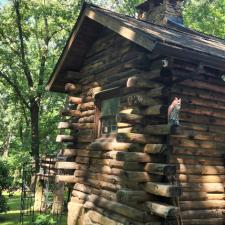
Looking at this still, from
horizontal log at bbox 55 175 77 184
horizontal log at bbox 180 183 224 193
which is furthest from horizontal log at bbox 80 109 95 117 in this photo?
horizontal log at bbox 180 183 224 193

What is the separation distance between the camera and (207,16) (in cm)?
2948

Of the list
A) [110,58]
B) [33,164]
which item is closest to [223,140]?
[110,58]

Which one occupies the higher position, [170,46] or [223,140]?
[170,46]

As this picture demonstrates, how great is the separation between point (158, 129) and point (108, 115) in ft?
9.25

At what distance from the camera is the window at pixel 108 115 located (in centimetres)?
966

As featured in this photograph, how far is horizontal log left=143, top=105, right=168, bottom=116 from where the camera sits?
286 inches

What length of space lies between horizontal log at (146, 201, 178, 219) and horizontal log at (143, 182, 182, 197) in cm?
23

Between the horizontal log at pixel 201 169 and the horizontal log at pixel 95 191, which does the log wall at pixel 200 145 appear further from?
the horizontal log at pixel 95 191

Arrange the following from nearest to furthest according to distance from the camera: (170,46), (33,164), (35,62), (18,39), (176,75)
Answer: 1. (170,46)
2. (176,75)
3. (33,164)
4. (18,39)
5. (35,62)

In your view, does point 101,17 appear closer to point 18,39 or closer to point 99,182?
point 99,182

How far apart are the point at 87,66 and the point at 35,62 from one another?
1606 cm

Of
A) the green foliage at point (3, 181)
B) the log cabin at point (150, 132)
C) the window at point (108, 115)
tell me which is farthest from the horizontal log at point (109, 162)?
the green foliage at point (3, 181)

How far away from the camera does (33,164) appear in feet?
64.0

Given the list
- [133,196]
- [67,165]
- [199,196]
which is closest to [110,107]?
[67,165]
